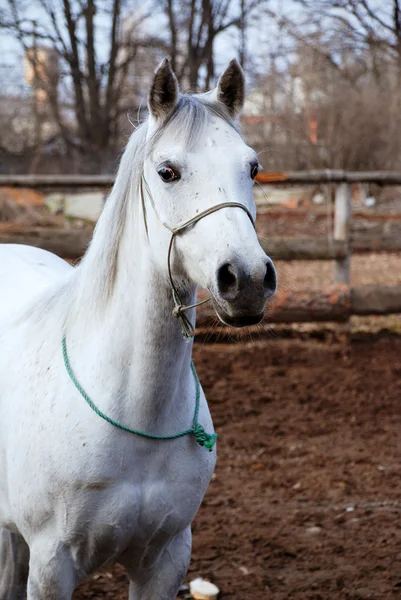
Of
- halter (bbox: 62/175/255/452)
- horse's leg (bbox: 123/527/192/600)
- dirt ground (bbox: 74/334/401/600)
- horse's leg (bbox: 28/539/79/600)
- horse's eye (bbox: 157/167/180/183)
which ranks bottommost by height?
dirt ground (bbox: 74/334/401/600)

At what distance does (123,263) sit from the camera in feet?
6.89

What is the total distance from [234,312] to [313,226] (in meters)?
10.1

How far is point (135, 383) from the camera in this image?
81.3 inches

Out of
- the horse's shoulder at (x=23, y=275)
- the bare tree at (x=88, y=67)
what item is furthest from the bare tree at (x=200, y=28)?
the horse's shoulder at (x=23, y=275)

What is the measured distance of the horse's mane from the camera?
1.94 m

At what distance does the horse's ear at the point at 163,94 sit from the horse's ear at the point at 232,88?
6.6 inches

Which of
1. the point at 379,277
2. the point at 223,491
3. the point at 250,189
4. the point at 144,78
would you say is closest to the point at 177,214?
the point at 250,189

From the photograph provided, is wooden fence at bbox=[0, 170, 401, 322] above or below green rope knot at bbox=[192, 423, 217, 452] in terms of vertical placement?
below

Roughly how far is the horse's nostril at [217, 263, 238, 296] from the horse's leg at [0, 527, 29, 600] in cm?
153

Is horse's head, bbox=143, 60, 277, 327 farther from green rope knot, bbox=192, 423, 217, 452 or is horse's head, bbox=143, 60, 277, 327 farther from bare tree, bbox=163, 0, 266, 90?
bare tree, bbox=163, 0, 266, 90

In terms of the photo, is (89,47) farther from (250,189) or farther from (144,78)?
(250,189)

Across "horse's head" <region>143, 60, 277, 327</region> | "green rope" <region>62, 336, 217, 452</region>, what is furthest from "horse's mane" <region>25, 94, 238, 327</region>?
"green rope" <region>62, 336, 217, 452</region>

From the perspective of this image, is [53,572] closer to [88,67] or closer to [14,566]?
[14,566]

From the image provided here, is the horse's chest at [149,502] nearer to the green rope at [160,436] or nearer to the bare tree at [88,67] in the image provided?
the green rope at [160,436]
